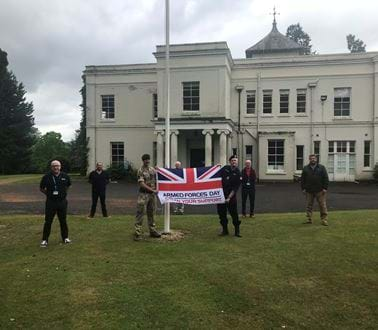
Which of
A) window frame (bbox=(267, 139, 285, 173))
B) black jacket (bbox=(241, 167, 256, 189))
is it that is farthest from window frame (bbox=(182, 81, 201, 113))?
black jacket (bbox=(241, 167, 256, 189))

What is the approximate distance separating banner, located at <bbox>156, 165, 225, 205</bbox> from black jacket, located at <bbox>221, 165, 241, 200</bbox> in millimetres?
120

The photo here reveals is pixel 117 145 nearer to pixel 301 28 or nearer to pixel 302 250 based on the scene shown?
pixel 302 250

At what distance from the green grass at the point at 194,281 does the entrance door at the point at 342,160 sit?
77.7 feet

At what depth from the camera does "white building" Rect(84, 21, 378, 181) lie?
31.9 m

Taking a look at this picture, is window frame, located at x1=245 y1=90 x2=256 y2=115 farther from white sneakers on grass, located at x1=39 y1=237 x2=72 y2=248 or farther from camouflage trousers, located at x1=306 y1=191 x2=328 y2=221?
white sneakers on grass, located at x1=39 y1=237 x2=72 y2=248

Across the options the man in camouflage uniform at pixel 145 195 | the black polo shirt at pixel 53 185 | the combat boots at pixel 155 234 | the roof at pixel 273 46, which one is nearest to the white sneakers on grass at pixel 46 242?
the black polo shirt at pixel 53 185

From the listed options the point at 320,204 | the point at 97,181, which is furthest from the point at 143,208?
the point at 320,204

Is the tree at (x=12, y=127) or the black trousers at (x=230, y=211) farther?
the tree at (x=12, y=127)

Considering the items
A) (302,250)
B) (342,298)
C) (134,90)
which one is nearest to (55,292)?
(342,298)

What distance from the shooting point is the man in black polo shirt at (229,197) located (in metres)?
10.4

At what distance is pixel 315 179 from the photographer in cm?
1196

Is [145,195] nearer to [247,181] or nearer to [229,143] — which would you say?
[247,181]

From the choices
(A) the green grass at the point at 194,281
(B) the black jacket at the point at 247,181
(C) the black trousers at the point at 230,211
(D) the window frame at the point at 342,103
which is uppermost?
(D) the window frame at the point at 342,103

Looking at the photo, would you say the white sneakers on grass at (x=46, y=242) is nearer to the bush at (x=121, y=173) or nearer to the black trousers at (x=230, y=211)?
the black trousers at (x=230, y=211)
